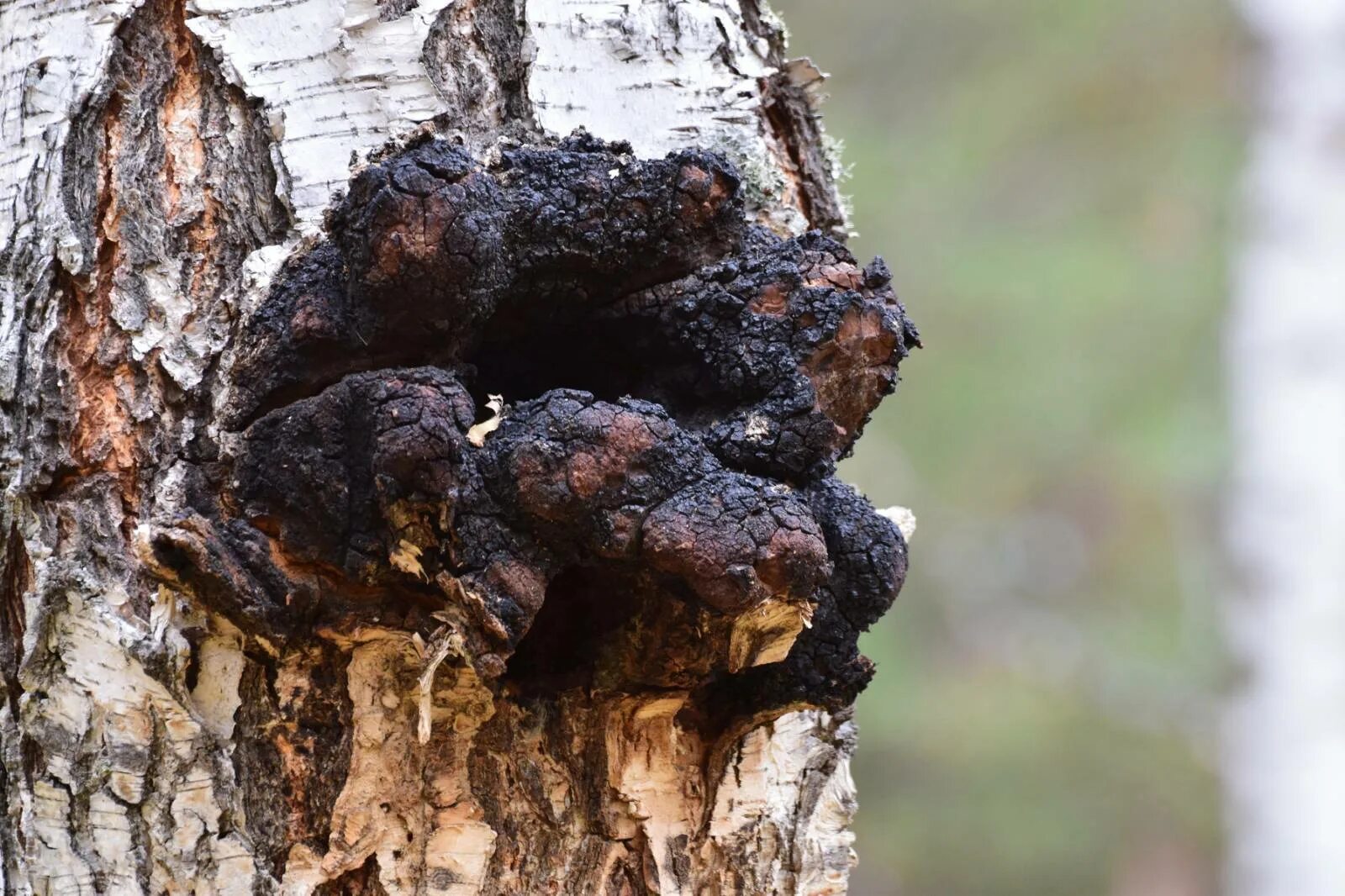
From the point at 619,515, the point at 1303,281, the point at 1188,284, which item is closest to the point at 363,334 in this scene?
the point at 619,515

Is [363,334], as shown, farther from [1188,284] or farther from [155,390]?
[1188,284]

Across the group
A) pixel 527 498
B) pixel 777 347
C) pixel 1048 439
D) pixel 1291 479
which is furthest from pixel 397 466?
pixel 1048 439

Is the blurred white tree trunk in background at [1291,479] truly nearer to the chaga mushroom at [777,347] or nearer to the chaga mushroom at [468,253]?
the chaga mushroom at [777,347]

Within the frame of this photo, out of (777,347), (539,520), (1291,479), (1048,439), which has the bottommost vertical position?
(539,520)

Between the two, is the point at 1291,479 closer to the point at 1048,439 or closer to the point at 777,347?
the point at 1048,439

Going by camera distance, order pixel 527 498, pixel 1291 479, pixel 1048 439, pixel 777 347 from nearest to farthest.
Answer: pixel 527 498
pixel 777 347
pixel 1291 479
pixel 1048 439

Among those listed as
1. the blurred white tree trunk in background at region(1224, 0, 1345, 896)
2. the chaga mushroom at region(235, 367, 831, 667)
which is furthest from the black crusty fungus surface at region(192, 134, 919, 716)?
the blurred white tree trunk in background at region(1224, 0, 1345, 896)

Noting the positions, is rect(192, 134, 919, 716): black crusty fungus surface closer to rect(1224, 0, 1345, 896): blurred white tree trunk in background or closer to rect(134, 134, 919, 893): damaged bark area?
rect(134, 134, 919, 893): damaged bark area

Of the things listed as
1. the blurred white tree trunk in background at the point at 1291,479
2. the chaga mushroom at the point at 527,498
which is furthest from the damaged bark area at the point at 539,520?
the blurred white tree trunk in background at the point at 1291,479
